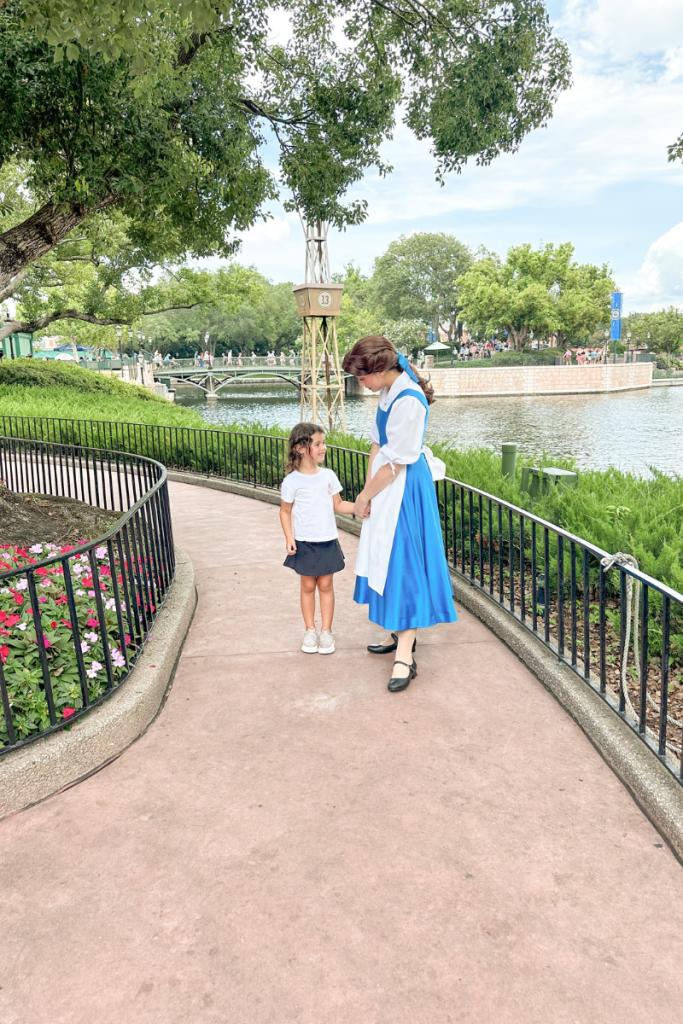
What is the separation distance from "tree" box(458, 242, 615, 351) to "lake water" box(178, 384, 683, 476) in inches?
385

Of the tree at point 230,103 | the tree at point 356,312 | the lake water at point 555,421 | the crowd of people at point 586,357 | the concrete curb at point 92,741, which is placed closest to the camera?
the concrete curb at point 92,741

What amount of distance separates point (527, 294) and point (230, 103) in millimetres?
57761

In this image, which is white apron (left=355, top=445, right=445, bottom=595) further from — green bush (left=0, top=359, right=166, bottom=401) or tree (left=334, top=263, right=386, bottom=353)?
tree (left=334, top=263, right=386, bottom=353)

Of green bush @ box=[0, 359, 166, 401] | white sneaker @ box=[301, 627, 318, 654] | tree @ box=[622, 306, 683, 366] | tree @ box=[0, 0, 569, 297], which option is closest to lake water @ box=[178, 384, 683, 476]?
green bush @ box=[0, 359, 166, 401]

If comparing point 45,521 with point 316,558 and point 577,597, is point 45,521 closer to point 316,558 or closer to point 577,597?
point 316,558

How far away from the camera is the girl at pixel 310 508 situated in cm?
407

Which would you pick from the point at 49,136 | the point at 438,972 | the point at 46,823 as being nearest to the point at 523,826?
the point at 438,972

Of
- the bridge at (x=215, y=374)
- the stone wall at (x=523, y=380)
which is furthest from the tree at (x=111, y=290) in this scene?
the stone wall at (x=523, y=380)

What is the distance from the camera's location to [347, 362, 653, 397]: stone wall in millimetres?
59875

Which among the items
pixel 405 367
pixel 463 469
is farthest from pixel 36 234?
pixel 405 367

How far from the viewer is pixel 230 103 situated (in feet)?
34.2

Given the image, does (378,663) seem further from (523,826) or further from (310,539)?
(523,826)

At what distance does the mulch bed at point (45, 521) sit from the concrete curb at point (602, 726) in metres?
3.30

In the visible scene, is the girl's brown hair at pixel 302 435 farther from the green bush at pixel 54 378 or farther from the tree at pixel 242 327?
the tree at pixel 242 327
